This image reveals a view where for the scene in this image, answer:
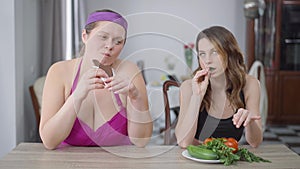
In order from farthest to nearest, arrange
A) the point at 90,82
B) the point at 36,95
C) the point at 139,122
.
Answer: the point at 36,95 < the point at 139,122 < the point at 90,82

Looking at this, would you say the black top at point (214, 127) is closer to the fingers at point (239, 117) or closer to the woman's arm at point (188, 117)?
the woman's arm at point (188, 117)

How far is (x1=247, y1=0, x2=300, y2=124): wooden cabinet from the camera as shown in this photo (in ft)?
19.0

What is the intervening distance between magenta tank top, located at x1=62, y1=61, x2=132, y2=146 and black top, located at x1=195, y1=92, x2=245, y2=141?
15.6 inches

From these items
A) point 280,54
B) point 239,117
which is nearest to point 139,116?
point 239,117

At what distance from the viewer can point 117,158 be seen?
66.2 inches

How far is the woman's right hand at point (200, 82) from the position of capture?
177 centimetres

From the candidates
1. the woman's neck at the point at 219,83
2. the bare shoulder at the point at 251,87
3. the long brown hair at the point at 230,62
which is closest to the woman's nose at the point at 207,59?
the long brown hair at the point at 230,62

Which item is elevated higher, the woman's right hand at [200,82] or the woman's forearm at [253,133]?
the woman's right hand at [200,82]

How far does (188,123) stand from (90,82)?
53 centimetres

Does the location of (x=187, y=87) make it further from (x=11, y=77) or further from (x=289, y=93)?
(x=289, y=93)

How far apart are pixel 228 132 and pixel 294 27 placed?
4150 mm

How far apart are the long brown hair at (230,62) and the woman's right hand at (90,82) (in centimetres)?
53

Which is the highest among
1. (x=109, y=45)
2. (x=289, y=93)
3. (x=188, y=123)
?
(x=109, y=45)

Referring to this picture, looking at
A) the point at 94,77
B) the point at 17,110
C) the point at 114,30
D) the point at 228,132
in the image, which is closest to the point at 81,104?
the point at 94,77
